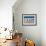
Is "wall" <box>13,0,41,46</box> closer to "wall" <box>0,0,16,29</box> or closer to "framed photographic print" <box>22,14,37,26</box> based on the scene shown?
"framed photographic print" <box>22,14,37,26</box>

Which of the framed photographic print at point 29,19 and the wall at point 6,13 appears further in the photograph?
the framed photographic print at point 29,19

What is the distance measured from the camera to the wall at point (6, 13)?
15.5ft

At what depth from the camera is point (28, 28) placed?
5914 mm

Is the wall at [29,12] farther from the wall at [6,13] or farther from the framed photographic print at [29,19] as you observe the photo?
the wall at [6,13]

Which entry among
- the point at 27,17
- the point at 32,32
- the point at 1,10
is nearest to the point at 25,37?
the point at 32,32

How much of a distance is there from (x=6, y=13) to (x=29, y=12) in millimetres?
1508

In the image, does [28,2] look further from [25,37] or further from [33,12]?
[25,37]

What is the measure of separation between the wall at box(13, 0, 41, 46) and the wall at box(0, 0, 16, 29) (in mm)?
1118

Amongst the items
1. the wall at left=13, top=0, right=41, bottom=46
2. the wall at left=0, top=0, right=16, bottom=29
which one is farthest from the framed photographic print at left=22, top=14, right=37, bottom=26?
the wall at left=0, top=0, right=16, bottom=29

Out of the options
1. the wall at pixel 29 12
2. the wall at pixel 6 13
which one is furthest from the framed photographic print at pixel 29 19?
the wall at pixel 6 13

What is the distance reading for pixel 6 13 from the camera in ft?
15.6

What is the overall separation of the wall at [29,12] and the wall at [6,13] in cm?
112

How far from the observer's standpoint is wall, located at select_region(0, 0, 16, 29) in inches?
186

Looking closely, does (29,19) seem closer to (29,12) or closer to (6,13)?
(29,12)
